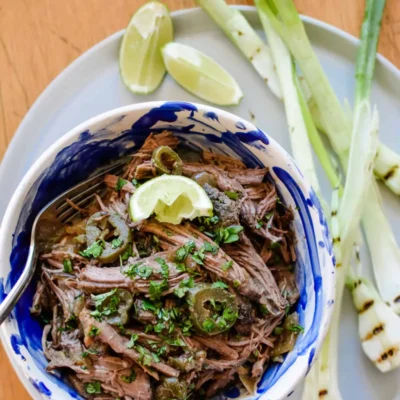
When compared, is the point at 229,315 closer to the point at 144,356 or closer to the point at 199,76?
the point at 144,356

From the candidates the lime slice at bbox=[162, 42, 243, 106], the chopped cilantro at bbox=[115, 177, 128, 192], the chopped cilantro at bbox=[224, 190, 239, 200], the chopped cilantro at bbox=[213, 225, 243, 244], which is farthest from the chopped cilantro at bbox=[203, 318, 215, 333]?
the lime slice at bbox=[162, 42, 243, 106]

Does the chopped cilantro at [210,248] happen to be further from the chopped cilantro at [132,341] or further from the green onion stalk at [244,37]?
the green onion stalk at [244,37]

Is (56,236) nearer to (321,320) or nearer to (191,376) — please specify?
(191,376)

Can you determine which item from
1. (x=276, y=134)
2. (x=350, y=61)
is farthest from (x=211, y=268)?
(x=350, y=61)

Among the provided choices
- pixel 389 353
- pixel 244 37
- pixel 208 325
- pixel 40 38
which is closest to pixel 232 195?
pixel 208 325

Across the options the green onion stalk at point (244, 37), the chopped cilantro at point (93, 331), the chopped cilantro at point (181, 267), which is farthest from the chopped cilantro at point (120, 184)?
the green onion stalk at point (244, 37)

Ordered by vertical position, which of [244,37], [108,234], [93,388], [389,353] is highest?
[244,37]
